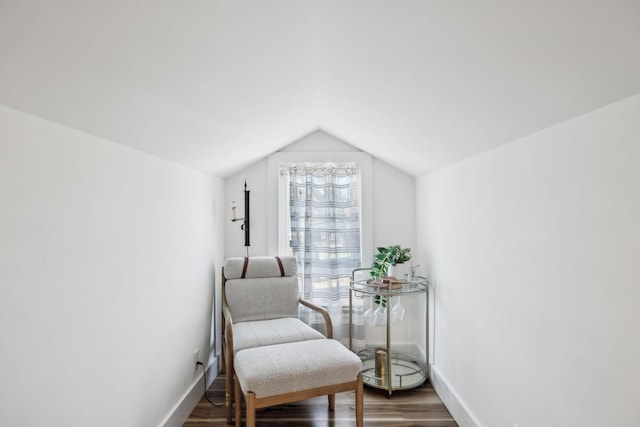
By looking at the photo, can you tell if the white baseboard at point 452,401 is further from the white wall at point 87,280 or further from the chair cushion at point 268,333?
the white wall at point 87,280

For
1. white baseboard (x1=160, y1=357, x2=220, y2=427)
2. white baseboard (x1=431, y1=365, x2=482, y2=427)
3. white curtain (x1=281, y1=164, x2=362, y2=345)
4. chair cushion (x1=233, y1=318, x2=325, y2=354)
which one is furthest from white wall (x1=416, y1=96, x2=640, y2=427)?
white baseboard (x1=160, y1=357, x2=220, y2=427)

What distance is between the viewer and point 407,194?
162 inches

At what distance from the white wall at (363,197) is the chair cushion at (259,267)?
36 centimetres

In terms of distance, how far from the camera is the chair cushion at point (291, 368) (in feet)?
7.97

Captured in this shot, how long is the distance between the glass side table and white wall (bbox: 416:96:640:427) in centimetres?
66

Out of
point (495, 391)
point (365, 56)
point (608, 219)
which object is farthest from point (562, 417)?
point (365, 56)

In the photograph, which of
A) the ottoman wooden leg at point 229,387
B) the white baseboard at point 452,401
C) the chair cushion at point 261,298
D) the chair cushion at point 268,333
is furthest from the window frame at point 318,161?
the ottoman wooden leg at point 229,387

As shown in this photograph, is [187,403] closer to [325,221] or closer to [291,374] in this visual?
[291,374]

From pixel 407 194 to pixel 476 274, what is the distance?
5.54 ft

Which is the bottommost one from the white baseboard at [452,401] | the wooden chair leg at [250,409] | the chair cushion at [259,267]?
the white baseboard at [452,401]

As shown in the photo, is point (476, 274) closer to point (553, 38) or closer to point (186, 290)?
point (553, 38)

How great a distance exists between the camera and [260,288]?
3.57 m

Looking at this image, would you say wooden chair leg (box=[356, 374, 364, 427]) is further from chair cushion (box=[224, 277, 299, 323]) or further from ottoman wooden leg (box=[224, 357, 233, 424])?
chair cushion (box=[224, 277, 299, 323])

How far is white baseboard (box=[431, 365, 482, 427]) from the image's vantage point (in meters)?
2.59
